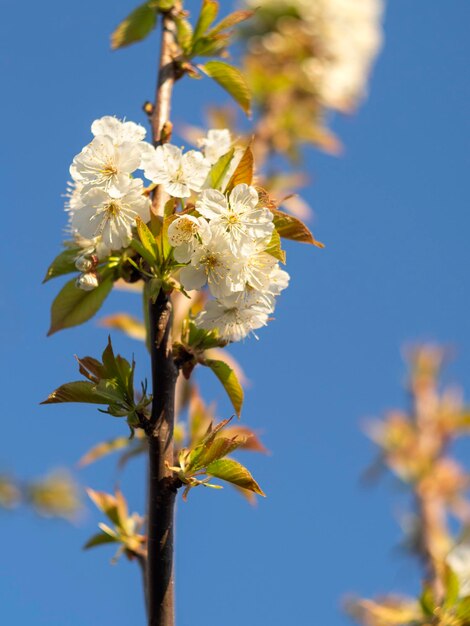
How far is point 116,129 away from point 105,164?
76mm

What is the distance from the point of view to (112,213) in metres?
1.17

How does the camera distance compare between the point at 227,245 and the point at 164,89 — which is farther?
the point at 164,89

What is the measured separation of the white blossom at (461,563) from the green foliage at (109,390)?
993mm

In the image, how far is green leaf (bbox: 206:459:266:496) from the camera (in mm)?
1059

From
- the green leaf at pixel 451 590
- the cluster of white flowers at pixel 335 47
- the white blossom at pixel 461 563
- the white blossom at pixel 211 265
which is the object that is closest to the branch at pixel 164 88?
the white blossom at pixel 211 265

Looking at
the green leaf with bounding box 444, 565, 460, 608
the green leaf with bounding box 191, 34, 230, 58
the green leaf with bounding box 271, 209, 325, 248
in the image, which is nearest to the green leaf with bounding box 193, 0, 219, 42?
the green leaf with bounding box 191, 34, 230, 58

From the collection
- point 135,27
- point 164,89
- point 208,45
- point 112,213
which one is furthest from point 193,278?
point 135,27

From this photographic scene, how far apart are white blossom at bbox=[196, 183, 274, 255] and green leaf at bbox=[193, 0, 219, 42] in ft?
1.68

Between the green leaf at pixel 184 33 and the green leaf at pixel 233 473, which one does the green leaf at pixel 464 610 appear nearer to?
the green leaf at pixel 233 473

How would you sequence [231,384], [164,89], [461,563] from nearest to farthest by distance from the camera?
1. [231,384]
2. [164,89]
3. [461,563]

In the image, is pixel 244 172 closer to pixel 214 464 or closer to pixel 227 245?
pixel 227 245

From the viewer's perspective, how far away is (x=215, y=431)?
1.07m

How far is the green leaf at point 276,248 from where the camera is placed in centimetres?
115

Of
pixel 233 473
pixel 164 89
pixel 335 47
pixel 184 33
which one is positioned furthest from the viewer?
pixel 335 47
